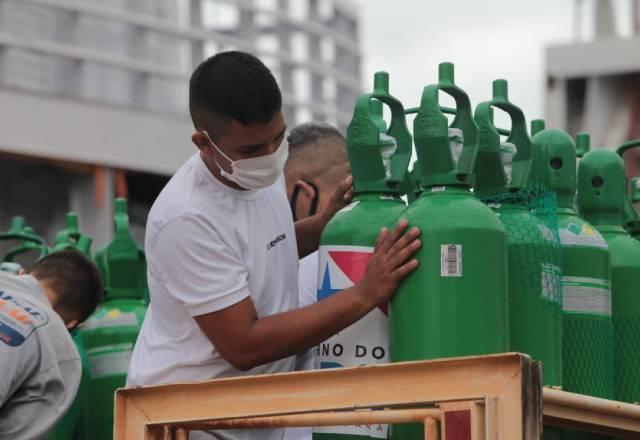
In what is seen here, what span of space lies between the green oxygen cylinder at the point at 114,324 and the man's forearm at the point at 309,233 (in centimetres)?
129

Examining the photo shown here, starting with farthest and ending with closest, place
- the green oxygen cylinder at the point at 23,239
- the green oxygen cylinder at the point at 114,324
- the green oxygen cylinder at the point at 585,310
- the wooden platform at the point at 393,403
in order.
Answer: the green oxygen cylinder at the point at 23,239, the green oxygen cylinder at the point at 114,324, the green oxygen cylinder at the point at 585,310, the wooden platform at the point at 393,403

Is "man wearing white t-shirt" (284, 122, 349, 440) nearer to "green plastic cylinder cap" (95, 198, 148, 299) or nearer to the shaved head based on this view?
the shaved head

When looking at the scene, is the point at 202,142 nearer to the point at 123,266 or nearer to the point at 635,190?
the point at 635,190

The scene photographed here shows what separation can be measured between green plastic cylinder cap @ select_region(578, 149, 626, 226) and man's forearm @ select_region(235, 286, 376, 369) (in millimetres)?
908

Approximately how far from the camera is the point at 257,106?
118 inches

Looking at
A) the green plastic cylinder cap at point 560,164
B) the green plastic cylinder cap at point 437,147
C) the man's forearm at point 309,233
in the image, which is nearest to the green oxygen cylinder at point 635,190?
the green plastic cylinder cap at point 560,164

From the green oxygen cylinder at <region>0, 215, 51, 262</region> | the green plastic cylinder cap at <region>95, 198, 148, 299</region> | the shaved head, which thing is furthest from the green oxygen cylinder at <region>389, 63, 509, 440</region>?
the green oxygen cylinder at <region>0, 215, 51, 262</region>

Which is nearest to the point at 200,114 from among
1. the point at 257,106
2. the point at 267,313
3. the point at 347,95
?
the point at 257,106

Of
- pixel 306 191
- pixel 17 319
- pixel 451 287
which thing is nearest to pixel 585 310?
pixel 451 287

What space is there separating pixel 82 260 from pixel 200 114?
170 centimetres

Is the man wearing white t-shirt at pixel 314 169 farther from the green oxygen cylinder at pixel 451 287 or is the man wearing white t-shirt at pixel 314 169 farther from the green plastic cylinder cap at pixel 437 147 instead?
the green oxygen cylinder at pixel 451 287

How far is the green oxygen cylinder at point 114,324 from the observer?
470 cm

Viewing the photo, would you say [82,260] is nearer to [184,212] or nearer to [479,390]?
[184,212]

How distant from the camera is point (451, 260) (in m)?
2.83
